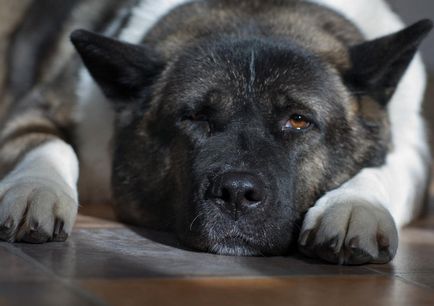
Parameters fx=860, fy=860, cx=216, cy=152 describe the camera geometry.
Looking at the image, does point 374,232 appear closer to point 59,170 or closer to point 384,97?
point 384,97

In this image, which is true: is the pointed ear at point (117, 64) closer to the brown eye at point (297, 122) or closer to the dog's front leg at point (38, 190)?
the dog's front leg at point (38, 190)

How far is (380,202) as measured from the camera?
6.33 ft

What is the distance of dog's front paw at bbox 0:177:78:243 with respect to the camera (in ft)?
5.65

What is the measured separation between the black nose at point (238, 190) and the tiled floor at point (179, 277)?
11cm

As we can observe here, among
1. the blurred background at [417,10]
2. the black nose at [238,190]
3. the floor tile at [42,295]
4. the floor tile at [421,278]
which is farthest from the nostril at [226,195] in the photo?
the blurred background at [417,10]

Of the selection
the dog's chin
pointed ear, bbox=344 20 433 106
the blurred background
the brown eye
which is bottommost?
the dog's chin

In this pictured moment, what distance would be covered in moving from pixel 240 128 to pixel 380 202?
0.36 metres

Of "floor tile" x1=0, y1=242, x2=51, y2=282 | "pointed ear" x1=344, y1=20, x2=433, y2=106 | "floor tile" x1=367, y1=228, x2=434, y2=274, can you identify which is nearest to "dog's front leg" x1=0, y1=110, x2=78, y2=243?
"floor tile" x1=0, y1=242, x2=51, y2=282

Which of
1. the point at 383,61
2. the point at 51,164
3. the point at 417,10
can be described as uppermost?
the point at 417,10

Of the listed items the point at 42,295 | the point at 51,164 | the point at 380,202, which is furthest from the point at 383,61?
the point at 42,295

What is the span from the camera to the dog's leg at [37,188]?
5.68 ft

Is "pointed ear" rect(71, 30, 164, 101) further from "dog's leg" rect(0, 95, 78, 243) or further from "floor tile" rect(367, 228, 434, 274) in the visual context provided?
"floor tile" rect(367, 228, 434, 274)

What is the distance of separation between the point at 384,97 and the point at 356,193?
435mm

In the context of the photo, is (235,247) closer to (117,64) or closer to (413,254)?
(413,254)
